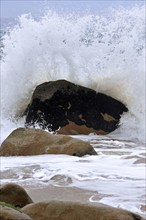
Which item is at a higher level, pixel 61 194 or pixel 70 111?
pixel 70 111

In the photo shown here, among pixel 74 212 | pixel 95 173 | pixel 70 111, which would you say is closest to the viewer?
pixel 74 212

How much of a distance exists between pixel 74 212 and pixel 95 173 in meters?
2.73

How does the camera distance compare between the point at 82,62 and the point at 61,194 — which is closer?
the point at 61,194

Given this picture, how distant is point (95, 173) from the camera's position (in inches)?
239

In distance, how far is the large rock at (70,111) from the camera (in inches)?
406

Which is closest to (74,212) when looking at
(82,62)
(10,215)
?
(10,215)

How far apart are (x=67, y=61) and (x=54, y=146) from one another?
5.23 metres

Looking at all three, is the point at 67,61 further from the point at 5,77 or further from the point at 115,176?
the point at 115,176

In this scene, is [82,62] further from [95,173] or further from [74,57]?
[95,173]

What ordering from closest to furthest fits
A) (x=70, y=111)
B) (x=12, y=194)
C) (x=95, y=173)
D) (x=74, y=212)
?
(x=74, y=212) → (x=12, y=194) → (x=95, y=173) → (x=70, y=111)

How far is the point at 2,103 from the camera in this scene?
12.0 meters

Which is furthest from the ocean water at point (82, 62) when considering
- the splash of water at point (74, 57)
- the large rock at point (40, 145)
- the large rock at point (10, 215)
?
the large rock at point (10, 215)

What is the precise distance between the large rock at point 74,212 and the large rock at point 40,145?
3.59 meters

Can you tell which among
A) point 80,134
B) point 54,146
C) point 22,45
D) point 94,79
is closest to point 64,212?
point 54,146
